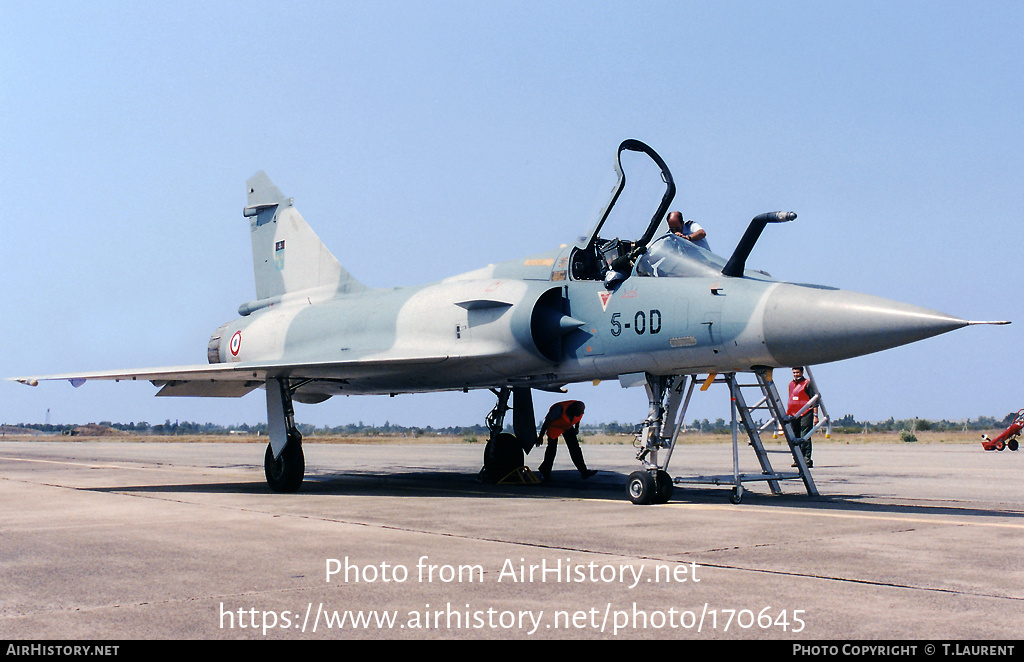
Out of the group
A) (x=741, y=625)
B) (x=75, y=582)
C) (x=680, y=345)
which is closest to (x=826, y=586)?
(x=741, y=625)

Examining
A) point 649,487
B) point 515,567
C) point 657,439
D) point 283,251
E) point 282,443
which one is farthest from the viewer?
point 283,251

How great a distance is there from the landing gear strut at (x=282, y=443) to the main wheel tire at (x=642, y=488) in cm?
465

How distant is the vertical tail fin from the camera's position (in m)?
15.6

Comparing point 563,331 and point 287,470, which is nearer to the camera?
point 563,331

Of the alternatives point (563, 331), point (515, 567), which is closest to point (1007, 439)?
point (563, 331)

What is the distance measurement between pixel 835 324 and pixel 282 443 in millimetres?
7384

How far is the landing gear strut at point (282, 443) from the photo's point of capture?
39.1 ft

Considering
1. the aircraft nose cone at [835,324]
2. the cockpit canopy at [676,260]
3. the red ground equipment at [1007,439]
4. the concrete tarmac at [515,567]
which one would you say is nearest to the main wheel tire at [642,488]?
the concrete tarmac at [515,567]

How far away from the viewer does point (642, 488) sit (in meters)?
9.30

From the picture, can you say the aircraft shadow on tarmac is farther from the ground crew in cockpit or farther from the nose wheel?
the ground crew in cockpit

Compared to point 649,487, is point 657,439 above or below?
above

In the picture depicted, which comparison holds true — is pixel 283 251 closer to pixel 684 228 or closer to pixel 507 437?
pixel 507 437
